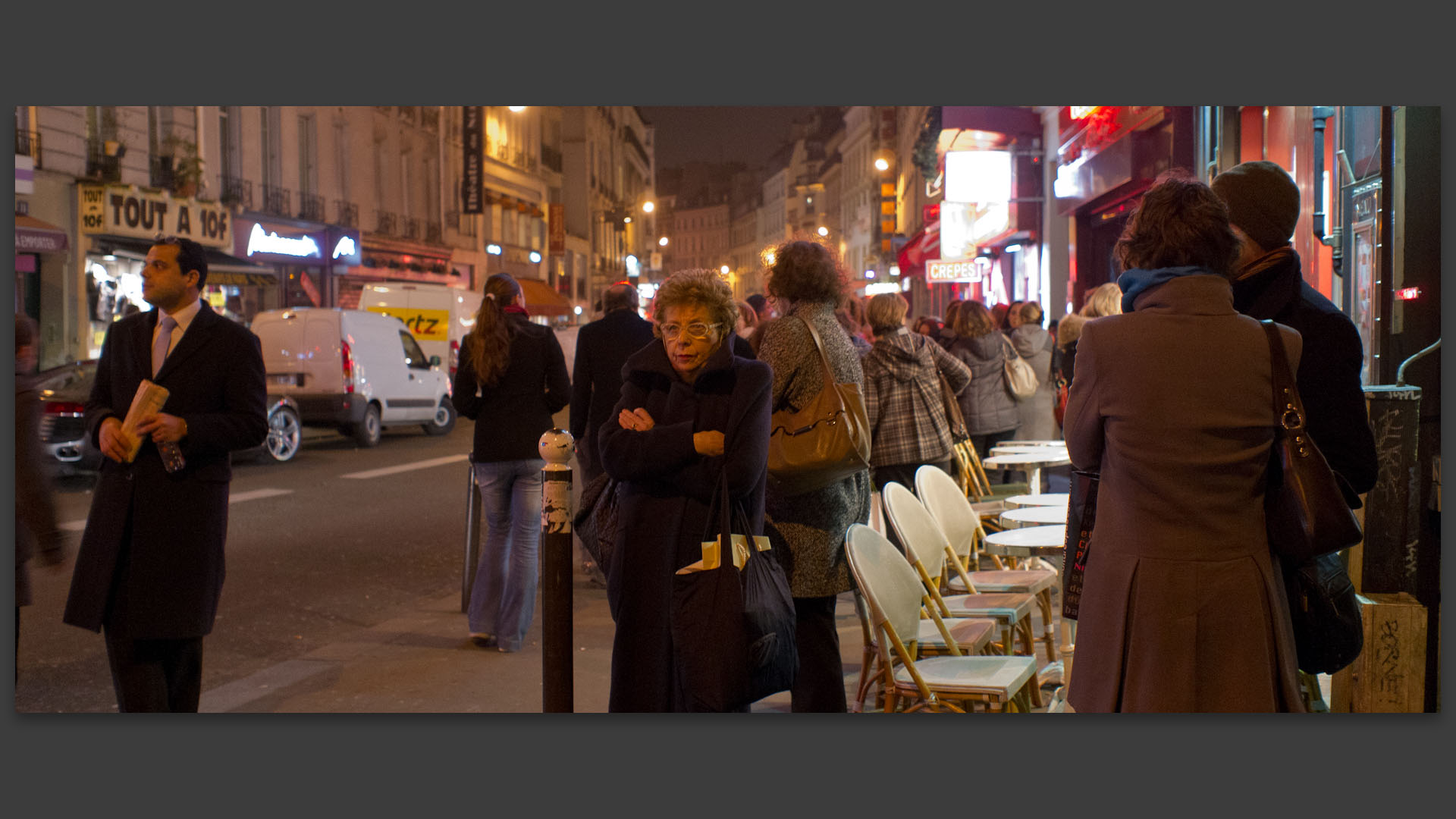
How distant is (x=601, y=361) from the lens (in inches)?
286

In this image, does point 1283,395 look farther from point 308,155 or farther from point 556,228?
point 556,228

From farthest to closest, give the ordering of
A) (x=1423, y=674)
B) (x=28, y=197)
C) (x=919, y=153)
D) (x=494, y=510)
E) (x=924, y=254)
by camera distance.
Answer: (x=919, y=153) < (x=924, y=254) < (x=28, y=197) < (x=494, y=510) < (x=1423, y=674)

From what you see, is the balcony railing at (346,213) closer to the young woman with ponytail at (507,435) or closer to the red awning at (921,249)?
the red awning at (921,249)

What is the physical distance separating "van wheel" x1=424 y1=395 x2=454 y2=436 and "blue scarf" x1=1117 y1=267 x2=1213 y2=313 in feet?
59.6

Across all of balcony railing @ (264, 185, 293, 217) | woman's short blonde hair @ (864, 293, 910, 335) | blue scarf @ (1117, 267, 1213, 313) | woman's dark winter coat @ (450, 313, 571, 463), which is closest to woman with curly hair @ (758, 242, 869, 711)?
blue scarf @ (1117, 267, 1213, 313)

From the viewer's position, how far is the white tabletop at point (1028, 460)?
28.1 feet

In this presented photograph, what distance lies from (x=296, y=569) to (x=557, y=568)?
520cm

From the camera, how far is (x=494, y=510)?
6.70m

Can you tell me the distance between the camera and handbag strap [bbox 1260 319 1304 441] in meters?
3.18

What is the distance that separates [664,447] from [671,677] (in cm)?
71

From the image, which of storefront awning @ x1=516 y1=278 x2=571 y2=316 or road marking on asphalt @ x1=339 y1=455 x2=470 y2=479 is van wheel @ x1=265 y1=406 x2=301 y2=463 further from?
storefront awning @ x1=516 y1=278 x2=571 y2=316

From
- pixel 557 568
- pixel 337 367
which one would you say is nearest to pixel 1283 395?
pixel 557 568

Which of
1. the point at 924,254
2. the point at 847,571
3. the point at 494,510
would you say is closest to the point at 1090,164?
the point at 494,510

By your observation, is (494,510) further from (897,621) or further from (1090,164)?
(1090,164)
